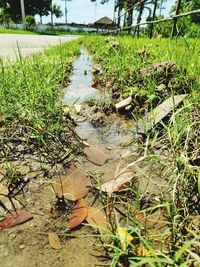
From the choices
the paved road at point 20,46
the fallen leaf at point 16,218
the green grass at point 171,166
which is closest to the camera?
the green grass at point 171,166

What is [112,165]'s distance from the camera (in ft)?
4.53

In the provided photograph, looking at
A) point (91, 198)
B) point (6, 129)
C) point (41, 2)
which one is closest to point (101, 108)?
point (6, 129)

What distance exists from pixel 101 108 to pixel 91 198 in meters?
1.15

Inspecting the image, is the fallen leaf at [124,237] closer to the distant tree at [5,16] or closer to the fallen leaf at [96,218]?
the fallen leaf at [96,218]

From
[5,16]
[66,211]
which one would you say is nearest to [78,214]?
[66,211]

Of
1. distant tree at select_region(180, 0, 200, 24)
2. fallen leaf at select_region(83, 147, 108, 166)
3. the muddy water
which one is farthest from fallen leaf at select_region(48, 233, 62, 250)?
distant tree at select_region(180, 0, 200, 24)

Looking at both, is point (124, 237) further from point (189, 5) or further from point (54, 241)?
point (189, 5)

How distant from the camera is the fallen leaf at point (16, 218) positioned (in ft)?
3.22

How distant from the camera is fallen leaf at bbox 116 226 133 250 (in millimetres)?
825

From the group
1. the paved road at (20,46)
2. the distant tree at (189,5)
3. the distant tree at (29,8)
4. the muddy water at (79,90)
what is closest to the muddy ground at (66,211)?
the muddy water at (79,90)

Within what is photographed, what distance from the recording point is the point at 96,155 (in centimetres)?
146

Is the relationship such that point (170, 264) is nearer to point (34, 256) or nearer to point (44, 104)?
point (34, 256)

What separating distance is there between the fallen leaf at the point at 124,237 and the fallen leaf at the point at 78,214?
0.57 ft

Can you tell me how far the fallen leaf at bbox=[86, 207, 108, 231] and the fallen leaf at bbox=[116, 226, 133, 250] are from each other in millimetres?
102
